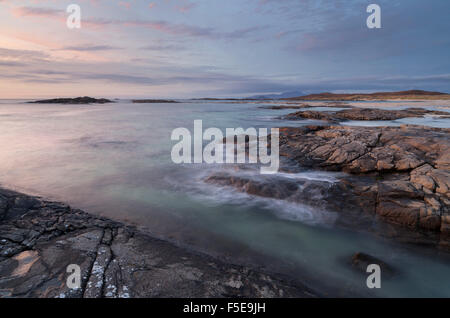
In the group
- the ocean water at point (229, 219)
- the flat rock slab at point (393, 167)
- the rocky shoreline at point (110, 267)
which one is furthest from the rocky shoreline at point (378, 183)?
the rocky shoreline at point (110, 267)

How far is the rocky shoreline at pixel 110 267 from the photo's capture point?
2.90 metres

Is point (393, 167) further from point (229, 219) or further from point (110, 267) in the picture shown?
point (110, 267)

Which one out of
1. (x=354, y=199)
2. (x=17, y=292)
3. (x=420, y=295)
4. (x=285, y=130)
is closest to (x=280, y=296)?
(x=420, y=295)

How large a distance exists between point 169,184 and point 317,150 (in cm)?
605

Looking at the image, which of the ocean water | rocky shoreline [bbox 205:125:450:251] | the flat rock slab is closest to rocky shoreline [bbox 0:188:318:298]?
the ocean water

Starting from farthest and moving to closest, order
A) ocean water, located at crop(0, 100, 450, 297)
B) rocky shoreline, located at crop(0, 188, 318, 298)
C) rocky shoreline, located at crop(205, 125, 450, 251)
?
rocky shoreline, located at crop(205, 125, 450, 251)
ocean water, located at crop(0, 100, 450, 297)
rocky shoreline, located at crop(0, 188, 318, 298)

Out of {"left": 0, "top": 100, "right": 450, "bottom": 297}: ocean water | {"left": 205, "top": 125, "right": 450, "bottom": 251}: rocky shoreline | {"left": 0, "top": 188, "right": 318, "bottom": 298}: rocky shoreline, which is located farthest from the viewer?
{"left": 205, "top": 125, "right": 450, "bottom": 251}: rocky shoreline

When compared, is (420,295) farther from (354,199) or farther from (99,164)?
(99,164)

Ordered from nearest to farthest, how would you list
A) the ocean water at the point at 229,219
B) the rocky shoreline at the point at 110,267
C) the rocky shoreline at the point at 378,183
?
1. the rocky shoreline at the point at 110,267
2. the ocean water at the point at 229,219
3. the rocky shoreline at the point at 378,183

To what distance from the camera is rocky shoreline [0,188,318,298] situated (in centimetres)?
290

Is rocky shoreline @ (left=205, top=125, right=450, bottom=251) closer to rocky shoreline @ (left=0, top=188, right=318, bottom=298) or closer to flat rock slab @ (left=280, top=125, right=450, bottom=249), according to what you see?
flat rock slab @ (left=280, top=125, right=450, bottom=249)

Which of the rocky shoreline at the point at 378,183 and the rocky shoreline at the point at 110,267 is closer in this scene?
the rocky shoreline at the point at 110,267

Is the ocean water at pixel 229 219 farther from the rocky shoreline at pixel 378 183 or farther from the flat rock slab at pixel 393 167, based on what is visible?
the flat rock slab at pixel 393 167

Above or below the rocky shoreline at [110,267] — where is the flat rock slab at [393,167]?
above
